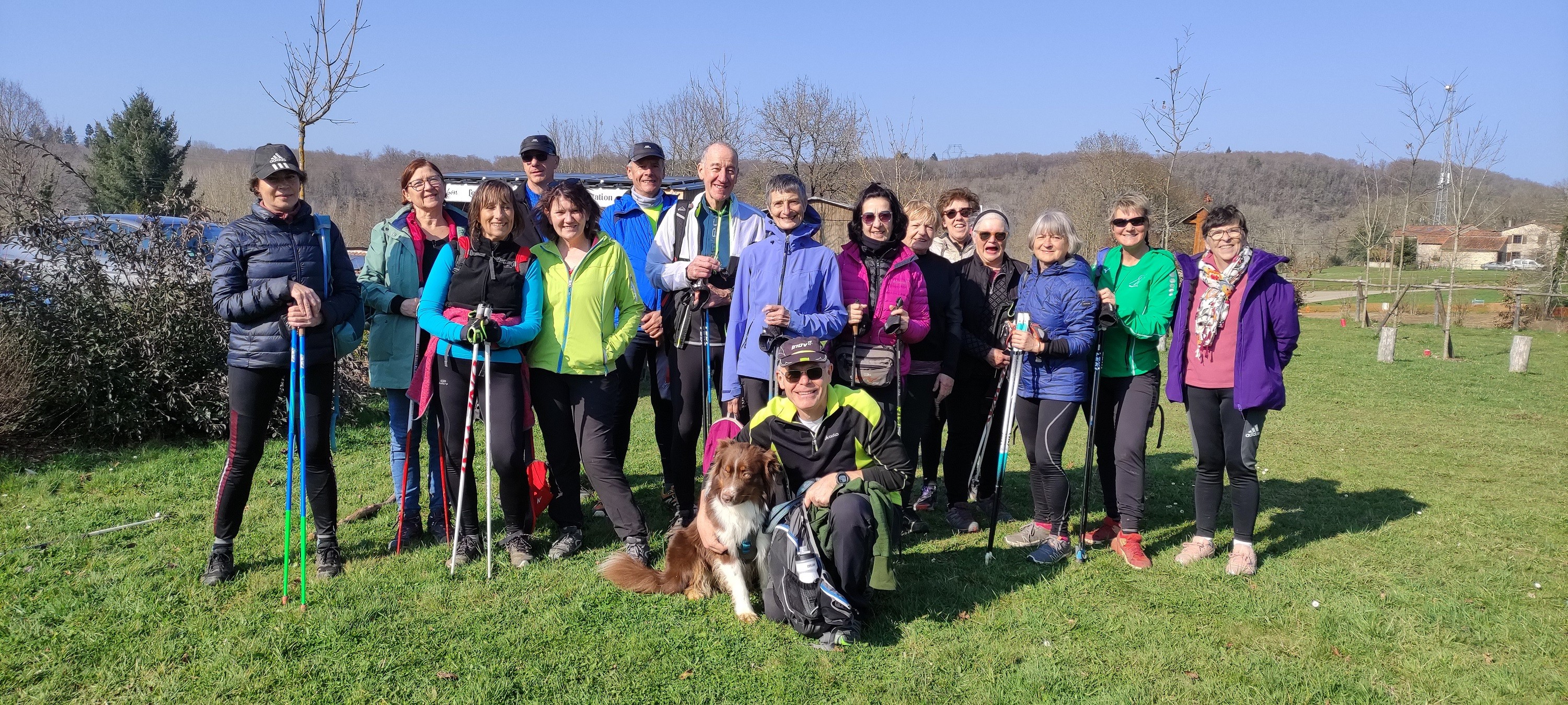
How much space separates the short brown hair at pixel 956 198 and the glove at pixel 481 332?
10.4 ft

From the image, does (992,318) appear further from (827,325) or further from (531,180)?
(531,180)

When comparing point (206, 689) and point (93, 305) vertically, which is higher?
point (93, 305)

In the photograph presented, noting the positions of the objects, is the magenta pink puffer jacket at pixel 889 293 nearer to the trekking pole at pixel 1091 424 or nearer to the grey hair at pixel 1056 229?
the grey hair at pixel 1056 229

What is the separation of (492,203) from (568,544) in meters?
1.96

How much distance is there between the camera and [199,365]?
7457mm

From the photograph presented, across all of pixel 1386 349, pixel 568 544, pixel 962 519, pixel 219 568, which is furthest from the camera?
pixel 1386 349

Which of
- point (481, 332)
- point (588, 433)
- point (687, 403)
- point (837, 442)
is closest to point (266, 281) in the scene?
point (481, 332)

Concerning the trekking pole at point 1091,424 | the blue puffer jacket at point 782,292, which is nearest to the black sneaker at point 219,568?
the blue puffer jacket at point 782,292

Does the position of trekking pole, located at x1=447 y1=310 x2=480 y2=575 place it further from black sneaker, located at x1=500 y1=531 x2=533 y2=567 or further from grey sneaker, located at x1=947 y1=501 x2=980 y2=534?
grey sneaker, located at x1=947 y1=501 x2=980 y2=534

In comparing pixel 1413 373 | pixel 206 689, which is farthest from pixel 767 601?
pixel 1413 373

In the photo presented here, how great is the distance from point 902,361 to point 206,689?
12.4 ft

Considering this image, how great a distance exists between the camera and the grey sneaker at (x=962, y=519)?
5.67m

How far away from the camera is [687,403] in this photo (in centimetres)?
520

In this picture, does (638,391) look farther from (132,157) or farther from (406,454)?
(132,157)
